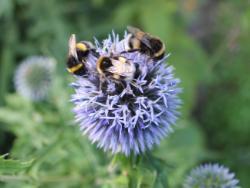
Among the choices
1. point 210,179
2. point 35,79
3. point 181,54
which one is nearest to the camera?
point 210,179

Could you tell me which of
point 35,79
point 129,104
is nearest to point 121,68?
point 129,104

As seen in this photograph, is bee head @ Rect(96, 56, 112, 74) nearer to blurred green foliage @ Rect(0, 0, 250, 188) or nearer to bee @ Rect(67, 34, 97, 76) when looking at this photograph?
bee @ Rect(67, 34, 97, 76)

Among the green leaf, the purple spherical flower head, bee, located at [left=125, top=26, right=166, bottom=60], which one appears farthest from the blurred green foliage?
the green leaf

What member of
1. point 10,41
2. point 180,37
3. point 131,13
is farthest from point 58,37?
point 180,37

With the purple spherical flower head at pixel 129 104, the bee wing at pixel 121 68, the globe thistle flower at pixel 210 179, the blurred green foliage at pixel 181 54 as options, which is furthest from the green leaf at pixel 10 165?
the blurred green foliage at pixel 181 54

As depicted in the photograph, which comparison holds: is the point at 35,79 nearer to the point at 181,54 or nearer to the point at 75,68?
the point at 75,68

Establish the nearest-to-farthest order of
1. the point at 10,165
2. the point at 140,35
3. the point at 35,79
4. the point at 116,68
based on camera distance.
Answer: the point at 10,165
the point at 116,68
the point at 140,35
the point at 35,79
